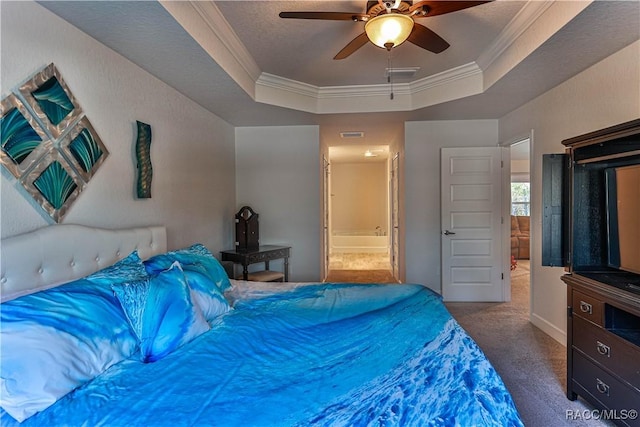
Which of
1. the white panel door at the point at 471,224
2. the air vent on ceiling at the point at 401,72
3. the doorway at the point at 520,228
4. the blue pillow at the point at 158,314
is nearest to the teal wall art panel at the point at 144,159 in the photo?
the blue pillow at the point at 158,314

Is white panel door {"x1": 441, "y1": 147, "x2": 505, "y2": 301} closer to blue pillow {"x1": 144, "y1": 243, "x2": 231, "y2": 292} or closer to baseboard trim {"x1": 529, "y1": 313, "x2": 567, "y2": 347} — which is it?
baseboard trim {"x1": 529, "y1": 313, "x2": 567, "y2": 347}

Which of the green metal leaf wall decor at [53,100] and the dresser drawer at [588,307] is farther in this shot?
the dresser drawer at [588,307]

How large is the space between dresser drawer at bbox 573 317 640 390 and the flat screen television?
1.41 feet

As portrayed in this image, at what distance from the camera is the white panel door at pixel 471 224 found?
414 centimetres

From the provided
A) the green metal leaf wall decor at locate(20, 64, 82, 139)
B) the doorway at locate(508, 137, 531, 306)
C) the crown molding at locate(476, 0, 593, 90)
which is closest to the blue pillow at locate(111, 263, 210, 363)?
the green metal leaf wall decor at locate(20, 64, 82, 139)

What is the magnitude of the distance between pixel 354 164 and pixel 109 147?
303 inches

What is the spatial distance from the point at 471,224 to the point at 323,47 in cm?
290

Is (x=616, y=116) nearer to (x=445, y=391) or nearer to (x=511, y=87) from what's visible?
(x=511, y=87)

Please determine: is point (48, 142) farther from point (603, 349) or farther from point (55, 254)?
point (603, 349)

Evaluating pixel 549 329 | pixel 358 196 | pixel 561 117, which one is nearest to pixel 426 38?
pixel 561 117

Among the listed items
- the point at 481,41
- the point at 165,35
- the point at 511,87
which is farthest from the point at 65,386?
the point at 511,87

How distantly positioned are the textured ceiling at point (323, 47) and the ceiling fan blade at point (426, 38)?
0.33m

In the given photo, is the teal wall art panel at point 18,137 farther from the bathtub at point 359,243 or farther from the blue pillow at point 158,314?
the bathtub at point 359,243

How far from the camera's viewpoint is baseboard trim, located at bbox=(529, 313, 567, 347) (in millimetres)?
2903
